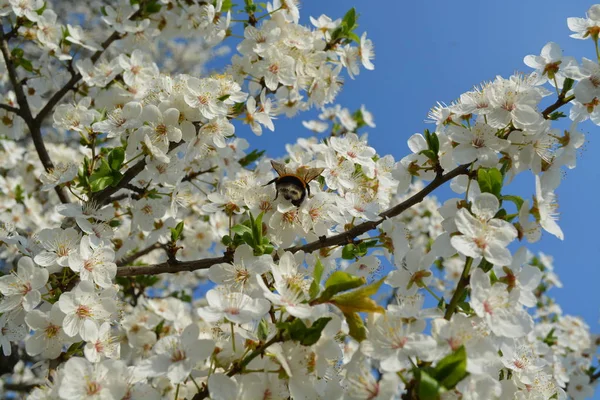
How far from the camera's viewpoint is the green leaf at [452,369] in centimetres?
130

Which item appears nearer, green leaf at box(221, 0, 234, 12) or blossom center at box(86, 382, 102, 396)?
blossom center at box(86, 382, 102, 396)

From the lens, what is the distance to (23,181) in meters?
5.20

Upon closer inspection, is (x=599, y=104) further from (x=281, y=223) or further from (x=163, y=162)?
(x=163, y=162)

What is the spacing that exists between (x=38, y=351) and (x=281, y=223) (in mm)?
1163

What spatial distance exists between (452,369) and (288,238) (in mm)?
1078

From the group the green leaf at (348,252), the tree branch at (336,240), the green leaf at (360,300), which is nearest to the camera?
the green leaf at (360,300)

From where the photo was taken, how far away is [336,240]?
2.17 m

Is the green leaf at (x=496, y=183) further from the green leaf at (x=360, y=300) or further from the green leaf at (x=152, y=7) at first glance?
the green leaf at (x=152, y=7)

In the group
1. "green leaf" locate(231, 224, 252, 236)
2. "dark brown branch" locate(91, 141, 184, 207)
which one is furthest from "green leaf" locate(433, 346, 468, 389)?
"dark brown branch" locate(91, 141, 184, 207)

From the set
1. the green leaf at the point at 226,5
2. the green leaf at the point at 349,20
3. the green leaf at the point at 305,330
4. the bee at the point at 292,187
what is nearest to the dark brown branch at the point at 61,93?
the green leaf at the point at 226,5

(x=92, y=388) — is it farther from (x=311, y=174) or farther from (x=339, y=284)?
(x=311, y=174)

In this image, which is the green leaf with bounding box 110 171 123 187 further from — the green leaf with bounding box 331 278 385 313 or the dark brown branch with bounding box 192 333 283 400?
the green leaf with bounding box 331 278 385 313

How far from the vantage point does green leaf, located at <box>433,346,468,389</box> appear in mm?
1304

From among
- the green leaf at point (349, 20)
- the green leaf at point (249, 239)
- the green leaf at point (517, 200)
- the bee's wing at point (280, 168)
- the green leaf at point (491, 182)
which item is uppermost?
the green leaf at point (349, 20)
